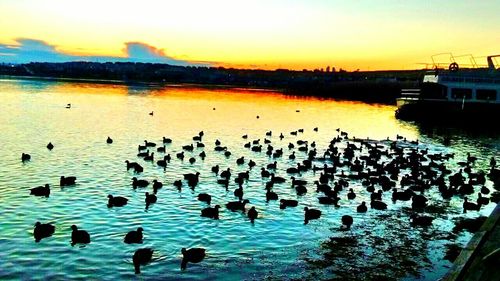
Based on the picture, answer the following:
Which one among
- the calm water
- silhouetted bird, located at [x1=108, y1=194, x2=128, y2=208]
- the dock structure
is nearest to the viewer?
the dock structure

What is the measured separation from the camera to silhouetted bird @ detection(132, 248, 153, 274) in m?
17.0

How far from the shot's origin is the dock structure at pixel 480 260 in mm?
11738

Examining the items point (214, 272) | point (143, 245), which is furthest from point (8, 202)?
point (214, 272)

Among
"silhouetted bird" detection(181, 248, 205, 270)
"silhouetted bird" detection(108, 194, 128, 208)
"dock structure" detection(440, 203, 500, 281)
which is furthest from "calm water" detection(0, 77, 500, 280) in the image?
"dock structure" detection(440, 203, 500, 281)

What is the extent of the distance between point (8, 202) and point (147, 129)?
36.5 meters

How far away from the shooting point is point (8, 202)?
2511 centimetres

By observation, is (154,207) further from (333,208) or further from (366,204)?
(366,204)

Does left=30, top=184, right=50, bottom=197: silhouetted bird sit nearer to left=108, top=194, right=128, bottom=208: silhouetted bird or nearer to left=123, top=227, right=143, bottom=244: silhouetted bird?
left=108, top=194, right=128, bottom=208: silhouetted bird

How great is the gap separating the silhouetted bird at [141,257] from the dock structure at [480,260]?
9494 mm

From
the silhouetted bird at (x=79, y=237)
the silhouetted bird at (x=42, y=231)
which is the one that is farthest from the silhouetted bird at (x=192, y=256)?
the silhouetted bird at (x=42, y=231)

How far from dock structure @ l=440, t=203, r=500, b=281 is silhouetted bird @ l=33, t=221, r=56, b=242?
48.1ft

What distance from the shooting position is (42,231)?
65.6 feet

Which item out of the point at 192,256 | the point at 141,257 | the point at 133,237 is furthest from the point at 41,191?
the point at 192,256

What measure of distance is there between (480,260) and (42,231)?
51.4 ft
